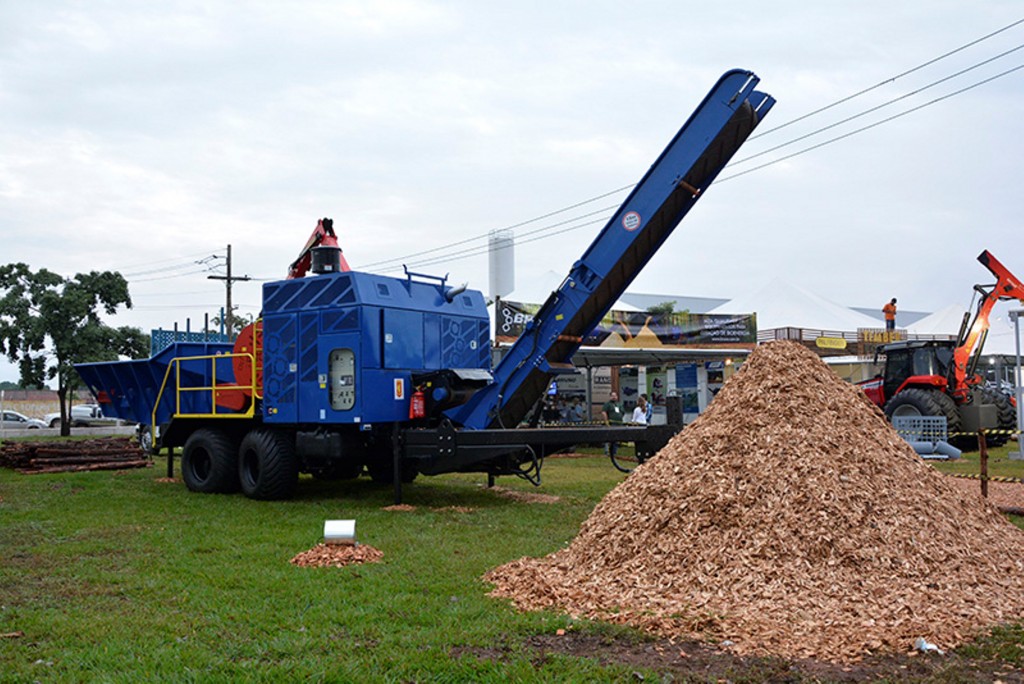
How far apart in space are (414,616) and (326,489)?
8.43m

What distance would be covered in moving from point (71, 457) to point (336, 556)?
501 inches

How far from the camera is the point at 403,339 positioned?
1175cm

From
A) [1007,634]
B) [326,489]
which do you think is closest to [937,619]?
[1007,634]

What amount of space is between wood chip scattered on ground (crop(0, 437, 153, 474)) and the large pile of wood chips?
13596 millimetres

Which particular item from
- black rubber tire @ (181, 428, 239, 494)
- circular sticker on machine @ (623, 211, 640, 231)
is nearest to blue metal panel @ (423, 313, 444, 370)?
circular sticker on machine @ (623, 211, 640, 231)

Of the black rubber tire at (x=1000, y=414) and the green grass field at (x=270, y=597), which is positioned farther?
the black rubber tire at (x=1000, y=414)

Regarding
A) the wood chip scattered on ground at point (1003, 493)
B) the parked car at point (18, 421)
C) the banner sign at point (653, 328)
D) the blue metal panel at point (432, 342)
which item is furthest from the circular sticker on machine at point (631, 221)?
the parked car at point (18, 421)

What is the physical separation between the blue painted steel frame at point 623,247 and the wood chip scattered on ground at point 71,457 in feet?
32.8

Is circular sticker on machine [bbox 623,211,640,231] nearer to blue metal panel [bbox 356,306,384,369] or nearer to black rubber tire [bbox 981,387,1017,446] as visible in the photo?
blue metal panel [bbox 356,306,384,369]

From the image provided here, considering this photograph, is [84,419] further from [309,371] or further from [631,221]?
[631,221]

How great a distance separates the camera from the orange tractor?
67.9 feet

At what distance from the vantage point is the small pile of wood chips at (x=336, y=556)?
7652 millimetres

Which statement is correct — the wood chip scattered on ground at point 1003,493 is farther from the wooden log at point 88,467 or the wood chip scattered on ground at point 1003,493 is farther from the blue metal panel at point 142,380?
the wooden log at point 88,467

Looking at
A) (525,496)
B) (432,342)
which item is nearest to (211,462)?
(432,342)
